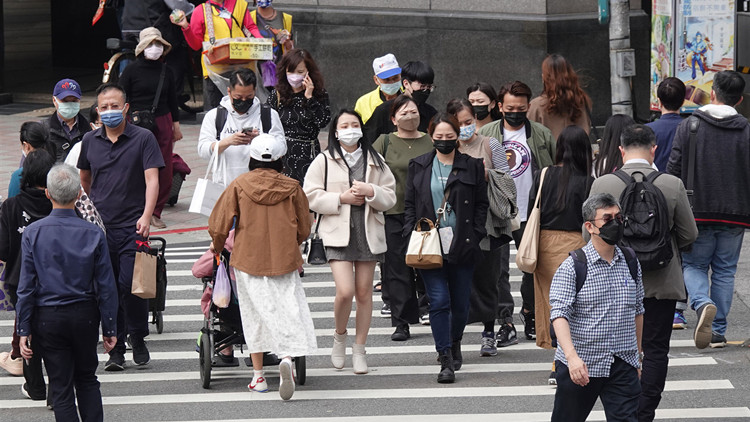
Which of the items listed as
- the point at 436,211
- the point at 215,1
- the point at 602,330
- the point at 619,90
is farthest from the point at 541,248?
the point at 215,1

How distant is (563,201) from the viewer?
8172 mm

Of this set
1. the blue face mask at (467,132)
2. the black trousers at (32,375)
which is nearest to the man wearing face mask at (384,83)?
the blue face mask at (467,132)

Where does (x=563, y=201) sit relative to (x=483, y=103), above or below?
below

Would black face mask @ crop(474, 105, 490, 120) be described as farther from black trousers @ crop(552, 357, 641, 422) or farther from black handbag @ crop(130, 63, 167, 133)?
black handbag @ crop(130, 63, 167, 133)

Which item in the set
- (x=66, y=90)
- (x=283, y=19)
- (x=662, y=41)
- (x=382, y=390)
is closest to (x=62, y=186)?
(x=382, y=390)

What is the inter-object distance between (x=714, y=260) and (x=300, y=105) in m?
4.03

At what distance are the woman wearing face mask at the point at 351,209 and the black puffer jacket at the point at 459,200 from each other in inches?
7.9

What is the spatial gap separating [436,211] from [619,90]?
562 centimetres

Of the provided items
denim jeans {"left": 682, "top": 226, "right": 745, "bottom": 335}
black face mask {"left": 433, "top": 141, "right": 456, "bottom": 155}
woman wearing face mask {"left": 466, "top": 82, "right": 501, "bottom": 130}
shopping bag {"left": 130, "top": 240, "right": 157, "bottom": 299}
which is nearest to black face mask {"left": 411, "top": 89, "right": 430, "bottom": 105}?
woman wearing face mask {"left": 466, "top": 82, "right": 501, "bottom": 130}

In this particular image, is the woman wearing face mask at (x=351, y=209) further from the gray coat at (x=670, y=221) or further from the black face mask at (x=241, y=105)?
the gray coat at (x=670, y=221)

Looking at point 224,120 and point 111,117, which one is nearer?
point 111,117

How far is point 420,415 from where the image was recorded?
7.97m

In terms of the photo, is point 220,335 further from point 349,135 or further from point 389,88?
point 389,88

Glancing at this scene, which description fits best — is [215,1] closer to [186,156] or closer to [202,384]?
[186,156]
